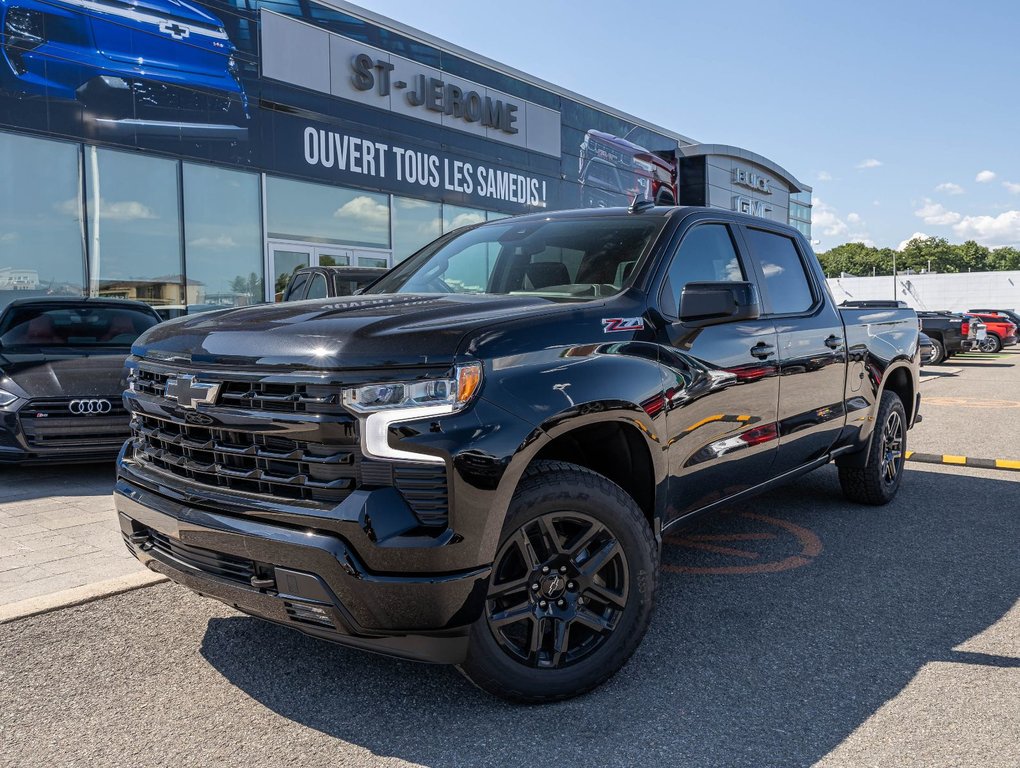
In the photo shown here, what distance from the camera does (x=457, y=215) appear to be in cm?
1898

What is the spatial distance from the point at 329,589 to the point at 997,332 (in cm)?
3235

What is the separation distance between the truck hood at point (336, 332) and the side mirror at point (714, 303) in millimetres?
582

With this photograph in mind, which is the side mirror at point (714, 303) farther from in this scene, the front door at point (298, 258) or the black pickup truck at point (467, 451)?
the front door at point (298, 258)

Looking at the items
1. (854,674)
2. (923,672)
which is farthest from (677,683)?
(923,672)

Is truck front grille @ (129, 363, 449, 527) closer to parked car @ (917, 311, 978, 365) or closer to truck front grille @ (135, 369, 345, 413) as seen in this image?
truck front grille @ (135, 369, 345, 413)

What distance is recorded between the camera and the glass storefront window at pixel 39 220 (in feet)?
37.8

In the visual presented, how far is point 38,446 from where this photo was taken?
20.6 ft

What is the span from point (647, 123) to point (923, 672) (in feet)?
82.8

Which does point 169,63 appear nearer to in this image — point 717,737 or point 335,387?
point 335,387

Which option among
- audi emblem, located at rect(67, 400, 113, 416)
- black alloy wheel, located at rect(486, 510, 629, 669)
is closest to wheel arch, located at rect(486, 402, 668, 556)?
black alloy wheel, located at rect(486, 510, 629, 669)

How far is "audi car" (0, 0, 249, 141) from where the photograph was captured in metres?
11.5

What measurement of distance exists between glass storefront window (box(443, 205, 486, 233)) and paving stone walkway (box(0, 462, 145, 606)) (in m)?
12.7

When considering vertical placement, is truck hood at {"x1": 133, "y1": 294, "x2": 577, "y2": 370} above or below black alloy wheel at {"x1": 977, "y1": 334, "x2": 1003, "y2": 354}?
above

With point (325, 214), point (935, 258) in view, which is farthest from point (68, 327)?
point (935, 258)
